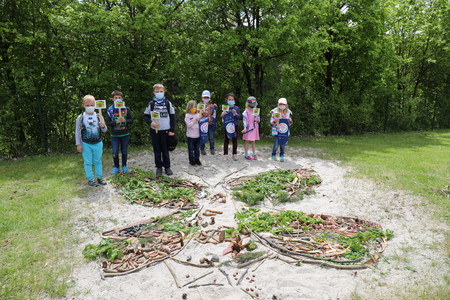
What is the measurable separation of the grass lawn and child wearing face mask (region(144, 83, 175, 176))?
1989mm

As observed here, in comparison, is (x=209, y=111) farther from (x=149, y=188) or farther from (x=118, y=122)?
(x=149, y=188)

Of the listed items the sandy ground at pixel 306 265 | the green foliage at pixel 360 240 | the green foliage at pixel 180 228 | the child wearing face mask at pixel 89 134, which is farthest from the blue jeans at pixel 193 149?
the green foliage at pixel 360 240

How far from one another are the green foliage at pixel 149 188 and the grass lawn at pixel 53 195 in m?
1.03

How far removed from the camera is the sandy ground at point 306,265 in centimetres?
324

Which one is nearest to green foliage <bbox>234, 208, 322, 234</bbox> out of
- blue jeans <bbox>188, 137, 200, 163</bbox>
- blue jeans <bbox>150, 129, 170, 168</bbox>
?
blue jeans <bbox>150, 129, 170, 168</bbox>

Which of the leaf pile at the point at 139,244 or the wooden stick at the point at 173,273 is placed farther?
the leaf pile at the point at 139,244

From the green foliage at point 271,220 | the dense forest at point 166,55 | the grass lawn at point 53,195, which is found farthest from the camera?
the dense forest at point 166,55

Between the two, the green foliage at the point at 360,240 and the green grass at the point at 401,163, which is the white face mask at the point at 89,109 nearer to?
the green foliage at the point at 360,240

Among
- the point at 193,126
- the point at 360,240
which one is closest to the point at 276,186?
the point at 360,240

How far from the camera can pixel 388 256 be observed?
12.7ft

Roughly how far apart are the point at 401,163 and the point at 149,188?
715 cm

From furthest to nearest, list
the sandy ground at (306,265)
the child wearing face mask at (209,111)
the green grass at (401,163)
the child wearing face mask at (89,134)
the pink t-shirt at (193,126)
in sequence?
1. the child wearing face mask at (209,111)
2. the pink t-shirt at (193,126)
3. the child wearing face mask at (89,134)
4. the green grass at (401,163)
5. the sandy ground at (306,265)

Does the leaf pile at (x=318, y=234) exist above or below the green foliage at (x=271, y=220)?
below

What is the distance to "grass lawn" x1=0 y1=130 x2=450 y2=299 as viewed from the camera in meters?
3.52
